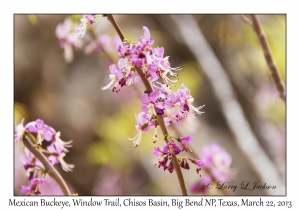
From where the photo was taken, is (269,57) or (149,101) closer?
(149,101)

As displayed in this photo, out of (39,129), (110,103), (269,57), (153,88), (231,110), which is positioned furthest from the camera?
(110,103)

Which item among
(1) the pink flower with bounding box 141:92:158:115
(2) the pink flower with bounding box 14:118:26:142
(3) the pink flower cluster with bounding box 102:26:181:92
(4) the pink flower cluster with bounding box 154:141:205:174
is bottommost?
(4) the pink flower cluster with bounding box 154:141:205:174

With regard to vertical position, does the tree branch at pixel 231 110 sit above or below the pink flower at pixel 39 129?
above

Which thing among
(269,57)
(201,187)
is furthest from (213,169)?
(269,57)

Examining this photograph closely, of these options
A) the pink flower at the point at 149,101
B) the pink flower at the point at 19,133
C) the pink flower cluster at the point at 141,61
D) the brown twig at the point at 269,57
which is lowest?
the pink flower at the point at 19,133

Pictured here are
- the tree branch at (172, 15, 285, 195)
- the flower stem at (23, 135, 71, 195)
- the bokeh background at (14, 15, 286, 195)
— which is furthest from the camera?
the bokeh background at (14, 15, 286, 195)

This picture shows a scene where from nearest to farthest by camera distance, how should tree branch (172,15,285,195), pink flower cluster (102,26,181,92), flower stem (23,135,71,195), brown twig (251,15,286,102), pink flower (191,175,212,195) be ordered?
pink flower cluster (102,26,181,92)
flower stem (23,135,71,195)
brown twig (251,15,286,102)
pink flower (191,175,212,195)
tree branch (172,15,285,195)

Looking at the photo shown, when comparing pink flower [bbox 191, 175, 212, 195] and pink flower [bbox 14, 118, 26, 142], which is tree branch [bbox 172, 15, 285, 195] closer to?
pink flower [bbox 191, 175, 212, 195]

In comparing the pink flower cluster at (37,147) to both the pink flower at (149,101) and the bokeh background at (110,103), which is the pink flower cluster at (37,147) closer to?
the pink flower at (149,101)

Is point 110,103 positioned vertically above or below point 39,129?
above

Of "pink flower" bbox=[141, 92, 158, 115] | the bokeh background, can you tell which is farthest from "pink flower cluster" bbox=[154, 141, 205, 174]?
the bokeh background

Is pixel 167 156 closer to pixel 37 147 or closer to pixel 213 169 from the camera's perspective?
pixel 37 147

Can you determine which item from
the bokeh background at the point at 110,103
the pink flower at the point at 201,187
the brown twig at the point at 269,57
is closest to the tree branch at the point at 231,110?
the bokeh background at the point at 110,103

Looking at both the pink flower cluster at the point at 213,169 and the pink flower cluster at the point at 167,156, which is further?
the pink flower cluster at the point at 213,169
